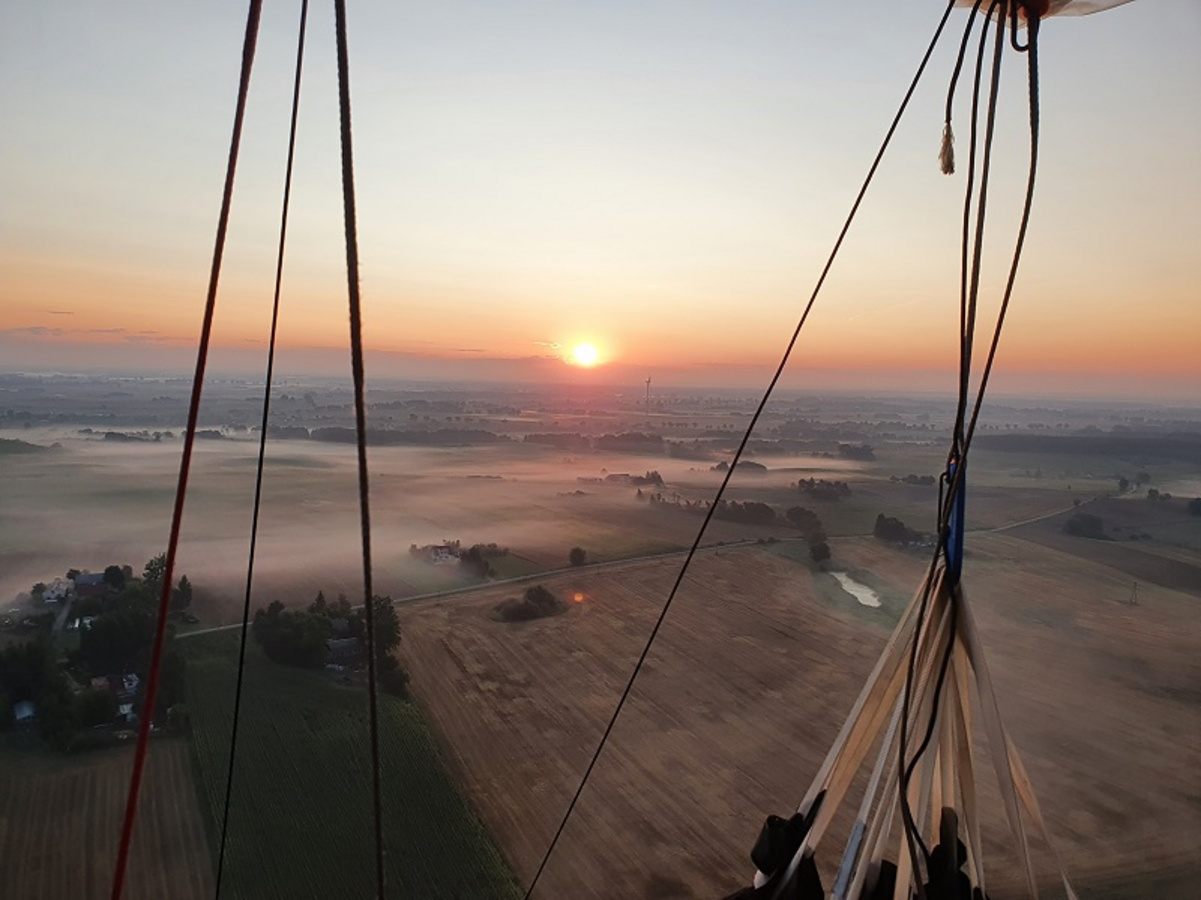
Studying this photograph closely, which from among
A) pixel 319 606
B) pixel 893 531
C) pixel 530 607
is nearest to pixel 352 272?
pixel 319 606

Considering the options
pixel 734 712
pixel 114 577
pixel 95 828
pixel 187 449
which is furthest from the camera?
pixel 114 577

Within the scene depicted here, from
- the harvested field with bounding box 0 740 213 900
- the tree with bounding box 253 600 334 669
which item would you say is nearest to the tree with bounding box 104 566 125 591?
the tree with bounding box 253 600 334 669

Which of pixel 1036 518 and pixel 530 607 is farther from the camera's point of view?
pixel 1036 518

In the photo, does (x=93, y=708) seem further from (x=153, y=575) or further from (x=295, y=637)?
(x=153, y=575)

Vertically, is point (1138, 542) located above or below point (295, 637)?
above

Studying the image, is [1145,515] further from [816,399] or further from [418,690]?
[816,399]
